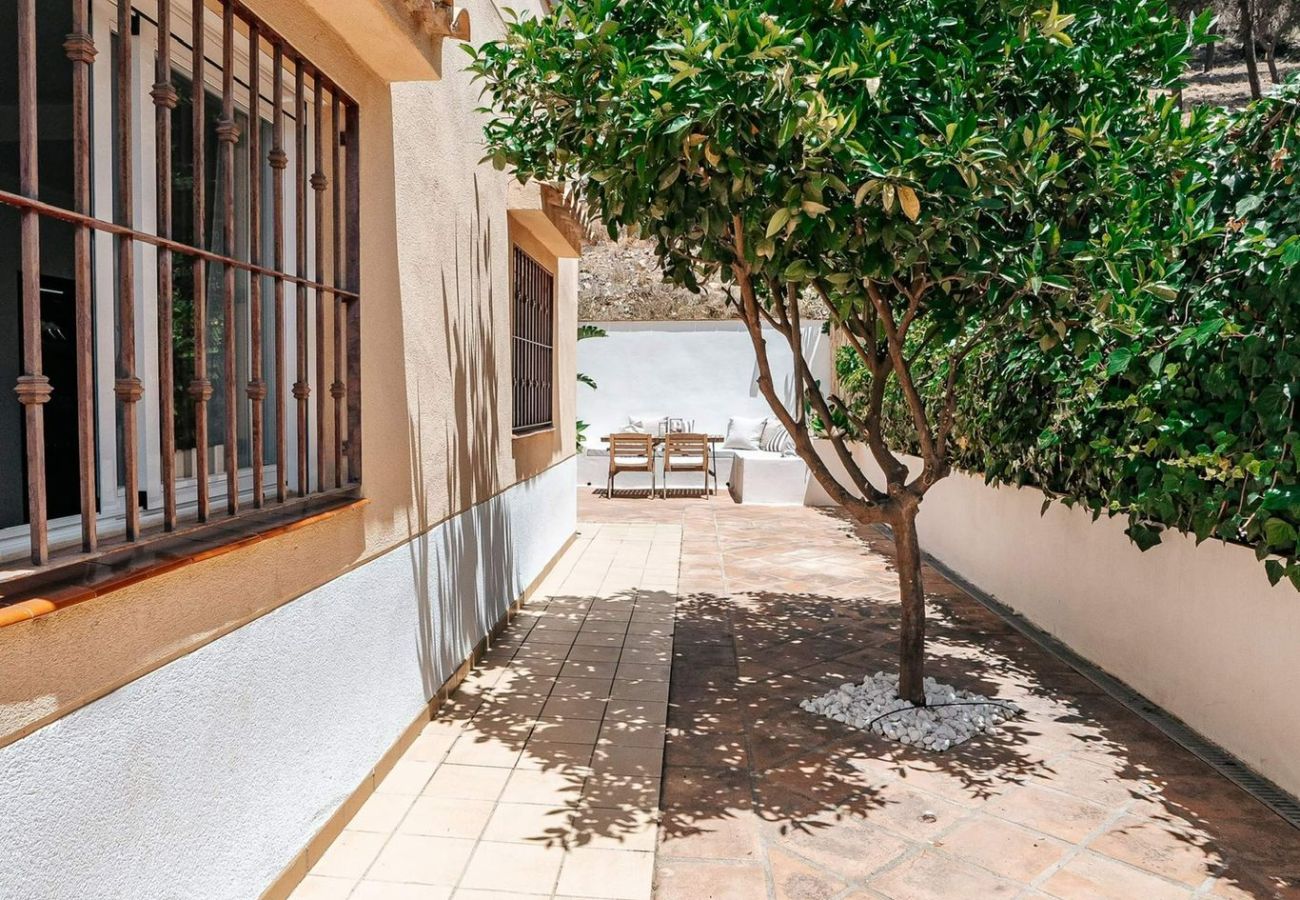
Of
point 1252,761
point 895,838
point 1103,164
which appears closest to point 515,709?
point 895,838

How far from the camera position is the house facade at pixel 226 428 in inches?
67.0

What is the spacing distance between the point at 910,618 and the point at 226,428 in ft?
10.2

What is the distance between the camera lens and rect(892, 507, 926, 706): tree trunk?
411cm

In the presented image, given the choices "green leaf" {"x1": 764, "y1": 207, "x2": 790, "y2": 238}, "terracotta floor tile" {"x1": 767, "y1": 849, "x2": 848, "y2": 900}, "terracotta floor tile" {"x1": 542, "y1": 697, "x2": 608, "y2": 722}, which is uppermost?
"green leaf" {"x1": 764, "y1": 207, "x2": 790, "y2": 238}

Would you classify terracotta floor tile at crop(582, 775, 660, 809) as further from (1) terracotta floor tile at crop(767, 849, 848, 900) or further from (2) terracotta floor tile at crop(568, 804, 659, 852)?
(1) terracotta floor tile at crop(767, 849, 848, 900)

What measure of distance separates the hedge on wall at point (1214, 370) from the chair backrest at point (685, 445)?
352 inches

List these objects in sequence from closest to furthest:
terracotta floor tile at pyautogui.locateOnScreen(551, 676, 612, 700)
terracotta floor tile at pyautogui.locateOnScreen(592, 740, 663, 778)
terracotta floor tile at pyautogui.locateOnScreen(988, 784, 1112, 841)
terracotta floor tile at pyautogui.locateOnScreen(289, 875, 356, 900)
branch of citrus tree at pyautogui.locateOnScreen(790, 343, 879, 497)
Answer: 1. terracotta floor tile at pyautogui.locateOnScreen(289, 875, 356, 900)
2. terracotta floor tile at pyautogui.locateOnScreen(988, 784, 1112, 841)
3. terracotta floor tile at pyautogui.locateOnScreen(592, 740, 663, 778)
4. branch of citrus tree at pyautogui.locateOnScreen(790, 343, 879, 497)
5. terracotta floor tile at pyautogui.locateOnScreen(551, 676, 612, 700)

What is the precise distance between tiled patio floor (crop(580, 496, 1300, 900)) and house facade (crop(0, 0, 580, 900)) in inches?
49.8

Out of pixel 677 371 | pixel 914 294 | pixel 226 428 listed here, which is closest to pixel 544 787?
pixel 226 428

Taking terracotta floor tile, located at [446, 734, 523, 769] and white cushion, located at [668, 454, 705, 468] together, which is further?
white cushion, located at [668, 454, 705, 468]

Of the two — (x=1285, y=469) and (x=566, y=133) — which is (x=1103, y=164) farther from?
(x=566, y=133)

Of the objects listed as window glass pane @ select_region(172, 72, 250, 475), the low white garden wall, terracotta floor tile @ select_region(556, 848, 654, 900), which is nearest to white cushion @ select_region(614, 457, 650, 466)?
the low white garden wall

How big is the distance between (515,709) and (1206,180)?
3895mm

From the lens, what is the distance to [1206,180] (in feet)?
12.1
